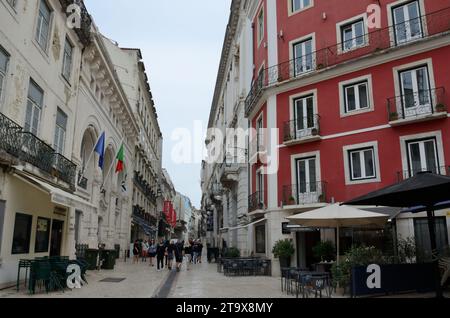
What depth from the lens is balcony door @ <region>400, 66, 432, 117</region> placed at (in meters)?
16.0

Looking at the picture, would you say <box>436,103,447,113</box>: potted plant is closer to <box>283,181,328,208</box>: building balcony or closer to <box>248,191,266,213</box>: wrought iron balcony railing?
<box>283,181,328,208</box>: building balcony

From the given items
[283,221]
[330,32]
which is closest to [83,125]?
[283,221]

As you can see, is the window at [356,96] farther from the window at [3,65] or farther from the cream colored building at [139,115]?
the cream colored building at [139,115]

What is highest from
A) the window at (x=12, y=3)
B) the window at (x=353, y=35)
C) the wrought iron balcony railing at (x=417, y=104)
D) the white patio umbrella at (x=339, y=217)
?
the window at (x=353, y=35)

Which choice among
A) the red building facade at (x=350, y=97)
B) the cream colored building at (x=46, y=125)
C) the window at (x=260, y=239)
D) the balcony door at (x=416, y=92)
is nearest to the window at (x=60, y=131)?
the cream colored building at (x=46, y=125)

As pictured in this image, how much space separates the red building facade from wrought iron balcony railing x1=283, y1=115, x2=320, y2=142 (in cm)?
5

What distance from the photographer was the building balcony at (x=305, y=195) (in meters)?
17.9

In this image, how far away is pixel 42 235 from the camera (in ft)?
47.8

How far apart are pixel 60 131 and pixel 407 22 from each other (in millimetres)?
15922

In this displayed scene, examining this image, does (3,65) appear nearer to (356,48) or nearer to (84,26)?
(84,26)

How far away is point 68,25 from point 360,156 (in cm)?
1415

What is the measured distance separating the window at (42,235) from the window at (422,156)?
47.6 ft
